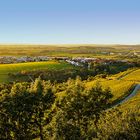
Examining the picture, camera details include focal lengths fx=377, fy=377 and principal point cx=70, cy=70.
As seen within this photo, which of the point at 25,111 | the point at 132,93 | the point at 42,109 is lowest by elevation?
the point at 132,93

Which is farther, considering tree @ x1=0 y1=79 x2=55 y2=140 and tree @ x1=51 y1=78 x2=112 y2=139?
tree @ x1=51 y1=78 x2=112 y2=139

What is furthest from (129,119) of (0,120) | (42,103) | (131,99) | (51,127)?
(131,99)

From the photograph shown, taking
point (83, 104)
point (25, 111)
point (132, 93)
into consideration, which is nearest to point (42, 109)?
point (25, 111)

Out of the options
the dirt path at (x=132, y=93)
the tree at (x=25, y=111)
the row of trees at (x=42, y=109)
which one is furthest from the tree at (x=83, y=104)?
the dirt path at (x=132, y=93)

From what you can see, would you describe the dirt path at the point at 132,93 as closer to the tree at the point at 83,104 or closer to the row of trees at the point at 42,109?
the tree at the point at 83,104

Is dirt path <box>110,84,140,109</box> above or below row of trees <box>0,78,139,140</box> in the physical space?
below

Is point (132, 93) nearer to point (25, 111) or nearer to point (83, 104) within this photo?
point (83, 104)

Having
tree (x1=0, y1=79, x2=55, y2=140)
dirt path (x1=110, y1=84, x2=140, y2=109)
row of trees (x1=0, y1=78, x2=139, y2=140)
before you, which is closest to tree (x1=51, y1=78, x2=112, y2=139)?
row of trees (x1=0, y1=78, x2=139, y2=140)

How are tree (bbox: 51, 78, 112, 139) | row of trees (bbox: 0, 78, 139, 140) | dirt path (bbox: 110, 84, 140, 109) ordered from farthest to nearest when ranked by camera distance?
dirt path (bbox: 110, 84, 140, 109)
tree (bbox: 51, 78, 112, 139)
row of trees (bbox: 0, 78, 139, 140)

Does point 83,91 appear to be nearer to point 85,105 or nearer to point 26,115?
point 85,105

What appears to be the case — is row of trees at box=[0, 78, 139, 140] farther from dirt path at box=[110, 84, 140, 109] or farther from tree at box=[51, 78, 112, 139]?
dirt path at box=[110, 84, 140, 109]

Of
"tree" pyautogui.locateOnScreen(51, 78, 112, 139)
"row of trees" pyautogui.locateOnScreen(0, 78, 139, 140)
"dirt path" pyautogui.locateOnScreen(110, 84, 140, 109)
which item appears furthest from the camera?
"dirt path" pyautogui.locateOnScreen(110, 84, 140, 109)
